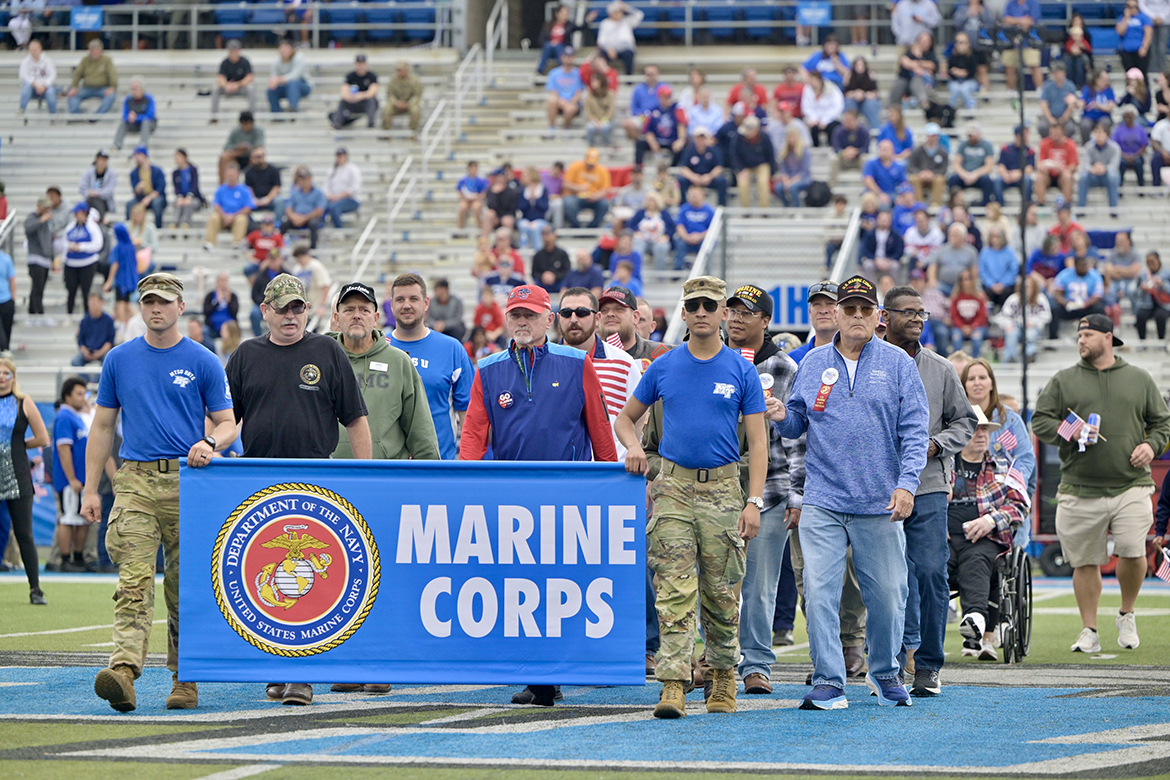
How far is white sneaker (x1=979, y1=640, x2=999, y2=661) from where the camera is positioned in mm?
10969

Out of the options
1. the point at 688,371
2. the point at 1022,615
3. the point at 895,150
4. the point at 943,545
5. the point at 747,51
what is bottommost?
the point at 1022,615

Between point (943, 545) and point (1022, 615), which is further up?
point (943, 545)

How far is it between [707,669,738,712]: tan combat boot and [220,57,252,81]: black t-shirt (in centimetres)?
2427

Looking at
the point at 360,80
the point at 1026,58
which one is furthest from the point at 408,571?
the point at 360,80

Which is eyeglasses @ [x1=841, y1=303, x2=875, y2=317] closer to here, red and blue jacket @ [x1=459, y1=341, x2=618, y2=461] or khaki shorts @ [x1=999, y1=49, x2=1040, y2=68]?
red and blue jacket @ [x1=459, y1=341, x2=618, y2=461]

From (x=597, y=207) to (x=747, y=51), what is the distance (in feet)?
23.2

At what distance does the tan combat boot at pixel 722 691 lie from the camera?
26.3ft

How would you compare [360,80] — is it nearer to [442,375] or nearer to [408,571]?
[442,375]

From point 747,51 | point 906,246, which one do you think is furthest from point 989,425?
point 747,51

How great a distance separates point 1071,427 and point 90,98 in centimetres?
2406

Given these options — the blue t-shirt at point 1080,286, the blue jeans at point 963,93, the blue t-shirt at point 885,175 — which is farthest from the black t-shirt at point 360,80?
the blue t-shirt at point 1080,286

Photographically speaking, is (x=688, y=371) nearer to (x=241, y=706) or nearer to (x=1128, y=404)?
(x=241, y=706)

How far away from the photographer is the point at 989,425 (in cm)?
1081

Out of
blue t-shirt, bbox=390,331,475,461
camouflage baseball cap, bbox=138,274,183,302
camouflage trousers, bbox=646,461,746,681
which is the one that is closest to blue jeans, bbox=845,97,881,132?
blue t-shirt, bbox=390,331,475,461
